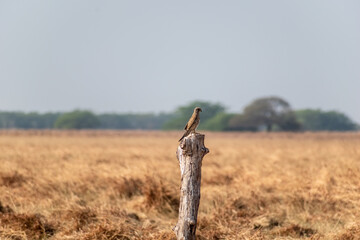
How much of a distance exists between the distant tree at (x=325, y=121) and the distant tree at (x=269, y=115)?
21.2 metres

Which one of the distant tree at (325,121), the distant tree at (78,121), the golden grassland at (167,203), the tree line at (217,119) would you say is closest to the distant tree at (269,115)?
the tree line at (217,119)

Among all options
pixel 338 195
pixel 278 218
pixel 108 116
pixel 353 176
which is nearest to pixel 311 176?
pixel 353 176

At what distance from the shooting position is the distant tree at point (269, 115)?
6700 cm

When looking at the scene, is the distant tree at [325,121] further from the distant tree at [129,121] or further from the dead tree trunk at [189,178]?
the dead tree trunk at [189,178]

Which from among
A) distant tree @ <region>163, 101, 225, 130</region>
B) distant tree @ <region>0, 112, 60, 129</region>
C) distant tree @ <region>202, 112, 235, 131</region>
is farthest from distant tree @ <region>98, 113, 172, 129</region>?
distant tree @ <region>202, 112, 235, 131</region>

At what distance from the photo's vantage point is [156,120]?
135 metres

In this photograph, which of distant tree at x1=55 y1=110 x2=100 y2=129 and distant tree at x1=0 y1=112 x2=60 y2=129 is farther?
distant tree at x1=0 y1=112 x2=60 y2=129

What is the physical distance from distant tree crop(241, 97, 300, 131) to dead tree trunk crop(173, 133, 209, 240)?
6131cm

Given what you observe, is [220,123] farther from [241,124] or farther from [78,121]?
[78,121]

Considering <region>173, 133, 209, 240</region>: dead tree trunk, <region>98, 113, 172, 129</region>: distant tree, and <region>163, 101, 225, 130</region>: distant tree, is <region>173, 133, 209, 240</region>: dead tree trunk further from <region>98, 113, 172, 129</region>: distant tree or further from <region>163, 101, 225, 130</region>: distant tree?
<region>98, 113, 172, 129</region>: distant tree

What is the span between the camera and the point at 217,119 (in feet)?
274

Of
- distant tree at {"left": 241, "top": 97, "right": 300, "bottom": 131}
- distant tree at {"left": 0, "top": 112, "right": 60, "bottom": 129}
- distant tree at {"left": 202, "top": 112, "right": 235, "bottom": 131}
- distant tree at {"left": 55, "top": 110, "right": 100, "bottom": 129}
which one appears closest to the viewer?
distant tree at {"left": 241, "top": 97, "right": 300, "bottom": 131}

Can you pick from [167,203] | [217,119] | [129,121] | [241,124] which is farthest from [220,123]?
[167,203]

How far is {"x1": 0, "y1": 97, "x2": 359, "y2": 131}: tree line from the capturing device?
69375 millimetres
